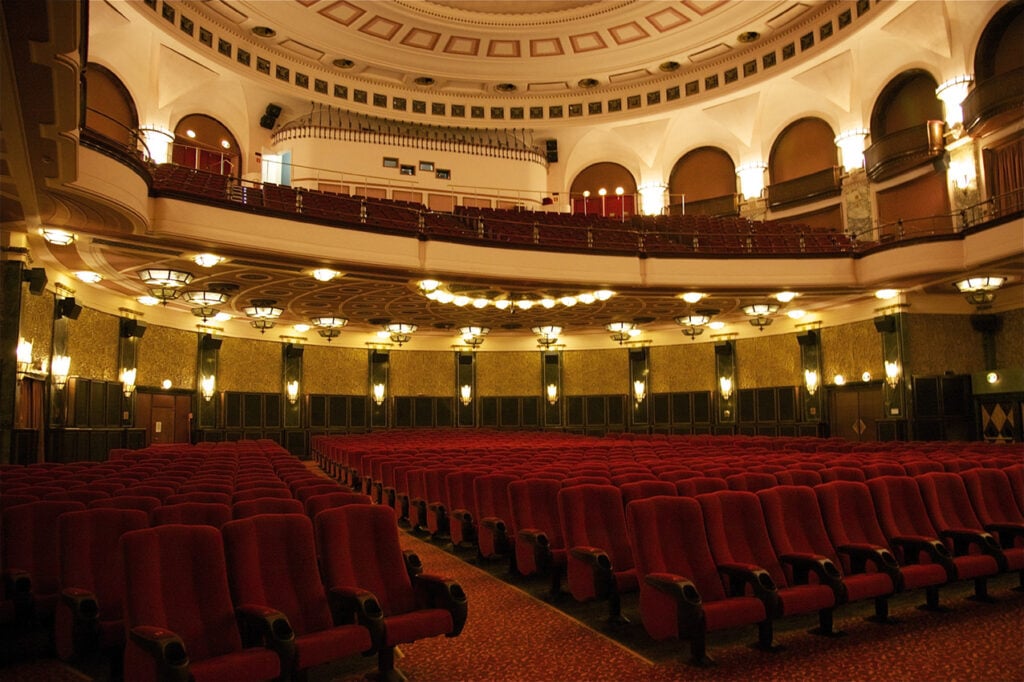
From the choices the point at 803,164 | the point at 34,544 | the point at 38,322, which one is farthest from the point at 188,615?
the point at 803,164

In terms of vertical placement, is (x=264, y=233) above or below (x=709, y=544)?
above

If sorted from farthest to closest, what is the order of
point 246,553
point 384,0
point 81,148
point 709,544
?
point 384,0
point 81,148
point 709,544
point 246,553

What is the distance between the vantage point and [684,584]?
11.7ft

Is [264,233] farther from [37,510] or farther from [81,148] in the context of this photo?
[37,510]

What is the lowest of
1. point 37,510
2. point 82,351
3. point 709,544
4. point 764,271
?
point 709,544

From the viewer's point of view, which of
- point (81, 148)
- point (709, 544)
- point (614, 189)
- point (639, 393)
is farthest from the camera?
point (614, 189)

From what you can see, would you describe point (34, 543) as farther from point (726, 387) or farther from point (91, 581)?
point (726, 387)

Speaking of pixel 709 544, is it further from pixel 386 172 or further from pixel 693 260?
pixel 386 172

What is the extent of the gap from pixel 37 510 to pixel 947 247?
1459 centimetres

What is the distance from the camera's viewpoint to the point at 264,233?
1123 centimetres

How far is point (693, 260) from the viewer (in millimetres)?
14664

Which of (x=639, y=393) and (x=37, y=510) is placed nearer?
(x=37, y=510)

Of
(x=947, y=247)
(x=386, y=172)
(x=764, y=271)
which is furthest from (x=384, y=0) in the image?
(x=947, y=247)

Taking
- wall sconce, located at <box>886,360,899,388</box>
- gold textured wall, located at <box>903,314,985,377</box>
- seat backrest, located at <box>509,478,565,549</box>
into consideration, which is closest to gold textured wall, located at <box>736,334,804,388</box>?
wall sconce, located at <box>886,360,899,388</box>
